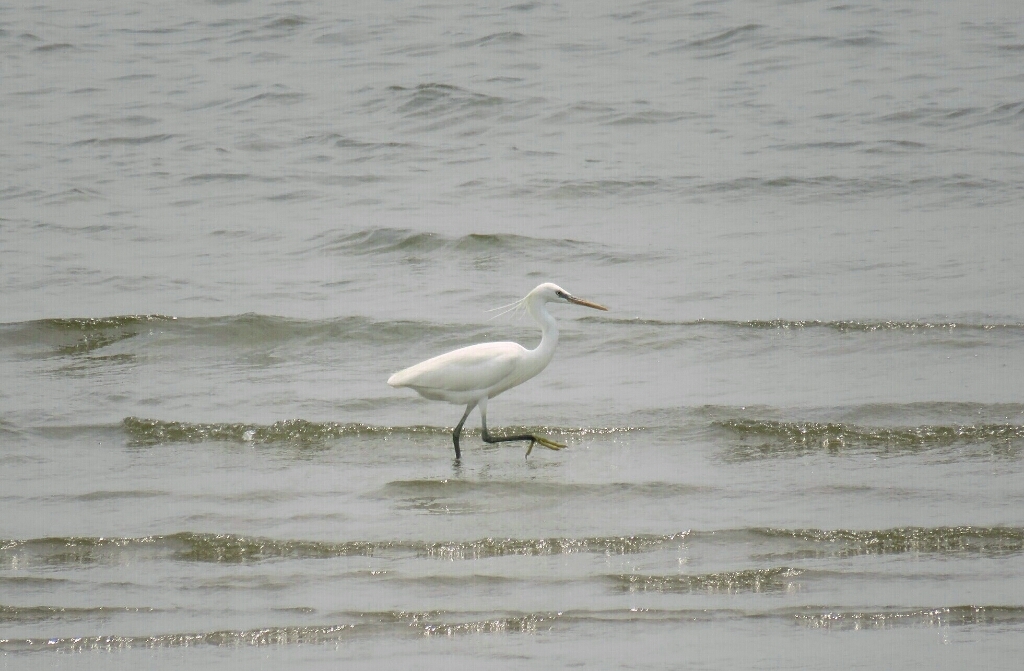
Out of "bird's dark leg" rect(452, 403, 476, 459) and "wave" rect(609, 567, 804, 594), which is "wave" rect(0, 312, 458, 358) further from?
"wave" rect(609, 567, 804, 594)

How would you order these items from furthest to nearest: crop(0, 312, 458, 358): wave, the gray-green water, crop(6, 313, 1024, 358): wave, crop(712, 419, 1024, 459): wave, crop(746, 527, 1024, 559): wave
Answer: crop(0, 312, 458, 358): wave < crop(6, 313, 1024, 358): wave < crop(712, 419, 1024, 459): wave < crop(746, 527, 1024, 559): wave < the gray-green water

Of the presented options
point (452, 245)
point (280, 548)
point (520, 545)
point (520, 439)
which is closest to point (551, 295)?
point (520, 439)

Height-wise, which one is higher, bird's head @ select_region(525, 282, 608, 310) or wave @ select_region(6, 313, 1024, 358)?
bird's head @ select_region(525, 282, 608, 310)

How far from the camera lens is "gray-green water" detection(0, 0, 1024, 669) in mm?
5008

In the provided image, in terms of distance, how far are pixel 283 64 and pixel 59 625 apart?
49.5ft

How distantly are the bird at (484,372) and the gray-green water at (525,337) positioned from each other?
231mm

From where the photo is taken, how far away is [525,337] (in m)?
9.79

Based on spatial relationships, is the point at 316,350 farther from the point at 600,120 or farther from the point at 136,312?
the point at 600,120

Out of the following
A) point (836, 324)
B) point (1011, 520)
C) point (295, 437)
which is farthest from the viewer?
point (836, 324)

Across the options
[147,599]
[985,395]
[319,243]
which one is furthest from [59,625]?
[319,243]

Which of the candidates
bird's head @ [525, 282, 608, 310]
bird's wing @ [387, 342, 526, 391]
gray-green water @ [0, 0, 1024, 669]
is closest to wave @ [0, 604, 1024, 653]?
gray-green water @ [0, 0, 1024, 669]

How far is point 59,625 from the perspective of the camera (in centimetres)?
491

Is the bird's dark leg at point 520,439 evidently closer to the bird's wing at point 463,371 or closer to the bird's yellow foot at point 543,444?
the bird's yellow foot at point 543,444

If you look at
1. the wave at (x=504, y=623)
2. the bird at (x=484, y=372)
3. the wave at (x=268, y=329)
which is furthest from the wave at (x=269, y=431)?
the wave at (x=504, y=623)
